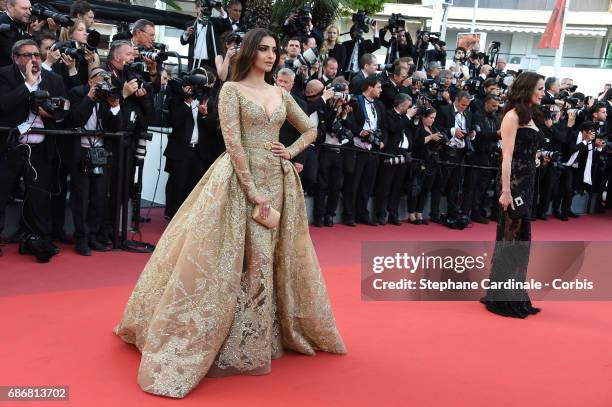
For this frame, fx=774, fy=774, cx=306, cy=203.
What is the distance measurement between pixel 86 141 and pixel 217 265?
2940 mm

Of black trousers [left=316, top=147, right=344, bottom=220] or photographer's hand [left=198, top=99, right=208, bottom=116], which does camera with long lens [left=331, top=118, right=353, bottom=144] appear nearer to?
black trousers [left=316, top=147, right=344, bottom=220]

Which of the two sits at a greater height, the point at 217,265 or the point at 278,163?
the point at 278,163

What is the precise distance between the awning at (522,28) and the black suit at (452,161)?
25.8m

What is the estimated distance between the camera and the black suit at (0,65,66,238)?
588 centimetres

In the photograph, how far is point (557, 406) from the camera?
393 centimetres

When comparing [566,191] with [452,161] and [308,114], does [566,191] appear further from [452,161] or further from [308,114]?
[308,114]

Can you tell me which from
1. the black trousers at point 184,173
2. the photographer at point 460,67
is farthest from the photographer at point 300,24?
the black trousers at point 184,173

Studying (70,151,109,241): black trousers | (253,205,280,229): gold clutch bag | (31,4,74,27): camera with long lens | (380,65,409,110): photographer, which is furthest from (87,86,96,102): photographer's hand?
(380,65,409,110): photographer

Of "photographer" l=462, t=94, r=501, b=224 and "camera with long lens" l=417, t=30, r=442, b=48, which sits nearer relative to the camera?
"photographer" l=462, t=94, r=501, b=224

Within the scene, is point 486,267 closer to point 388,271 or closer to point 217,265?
point 388,271

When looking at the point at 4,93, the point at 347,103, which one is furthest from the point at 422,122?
the point at 4,93

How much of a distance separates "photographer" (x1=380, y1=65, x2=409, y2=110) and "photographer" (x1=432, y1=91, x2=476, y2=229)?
0.60m

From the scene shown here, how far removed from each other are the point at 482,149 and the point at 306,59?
9.64ft

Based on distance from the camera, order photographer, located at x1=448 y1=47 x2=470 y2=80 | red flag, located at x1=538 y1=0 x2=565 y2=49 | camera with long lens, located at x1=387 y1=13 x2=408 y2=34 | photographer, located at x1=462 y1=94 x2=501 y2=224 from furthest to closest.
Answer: red flag, located at x1=538 y1=0 x2=565 y2=49 < camera with long lens, located at x1=387 y1=13 x2=408 y2=34 < photographer, located at x1=448 y1=47 x2=470 y2=80 < photographer, located at x1=462 y1=94 x2=501 y2=224
